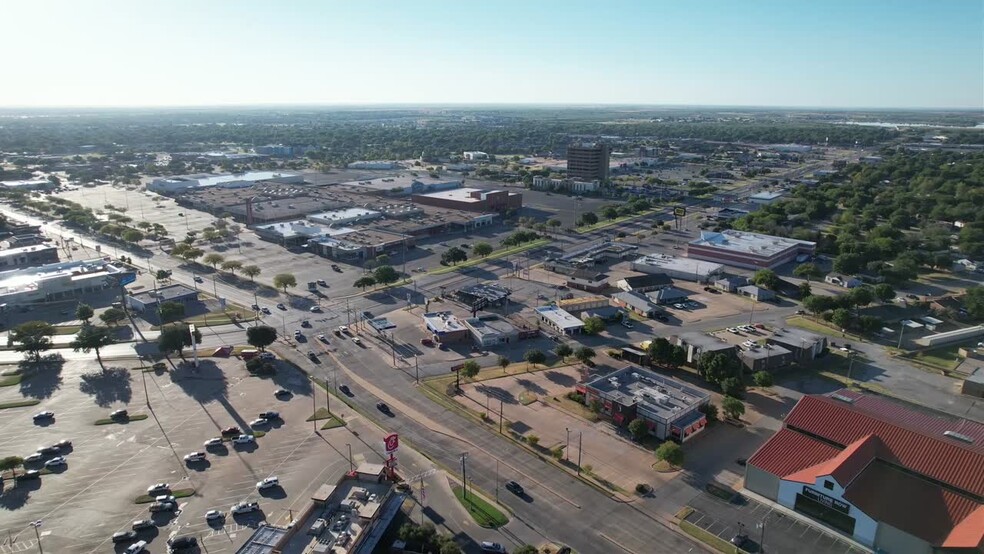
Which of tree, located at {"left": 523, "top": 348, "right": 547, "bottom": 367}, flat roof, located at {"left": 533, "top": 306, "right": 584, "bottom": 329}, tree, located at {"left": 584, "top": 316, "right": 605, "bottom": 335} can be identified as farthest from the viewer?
flat roof, located at {"left": 533, "top": 306, "right": 584, "bottom": 329}

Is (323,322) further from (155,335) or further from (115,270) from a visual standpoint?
(115,270)

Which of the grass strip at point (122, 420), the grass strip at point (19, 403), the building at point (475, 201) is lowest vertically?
the grass strip at point (19, 403)

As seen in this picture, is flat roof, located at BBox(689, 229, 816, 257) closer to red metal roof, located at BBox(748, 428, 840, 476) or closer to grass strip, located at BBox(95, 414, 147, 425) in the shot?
red metal roof, located at BBox(748, 428, 840, 476)

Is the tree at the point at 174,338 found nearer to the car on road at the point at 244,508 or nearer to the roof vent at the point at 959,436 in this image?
the car on road at the point at 244,508

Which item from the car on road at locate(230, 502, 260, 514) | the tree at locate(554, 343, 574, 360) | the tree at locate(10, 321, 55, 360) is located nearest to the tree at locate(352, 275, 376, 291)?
the tree at locate(554, 343, 574, 360)

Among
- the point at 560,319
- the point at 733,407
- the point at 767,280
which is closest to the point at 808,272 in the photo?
the point at 767,280

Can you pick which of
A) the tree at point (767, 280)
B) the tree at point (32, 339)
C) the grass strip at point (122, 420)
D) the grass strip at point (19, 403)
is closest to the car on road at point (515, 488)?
the grass strip at point (122, 420)
